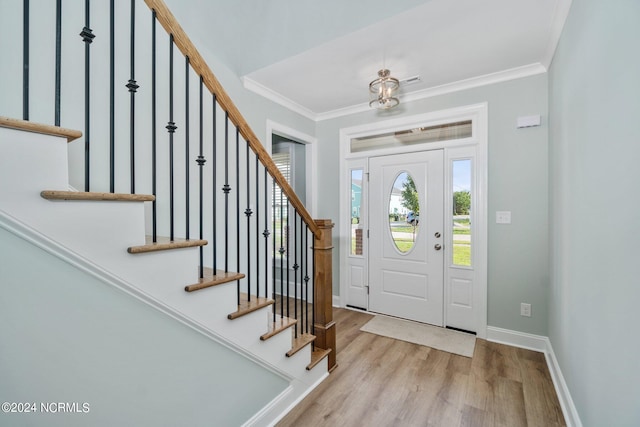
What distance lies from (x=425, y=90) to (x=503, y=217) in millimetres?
1543

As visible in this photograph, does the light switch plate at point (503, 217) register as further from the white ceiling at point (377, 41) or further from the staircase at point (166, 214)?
the staircase at point (166, 214)

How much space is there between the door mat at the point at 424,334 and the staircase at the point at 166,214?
944 millimetres

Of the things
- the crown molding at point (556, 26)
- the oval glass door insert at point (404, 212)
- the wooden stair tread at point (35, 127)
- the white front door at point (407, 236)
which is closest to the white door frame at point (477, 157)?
the white front door at point (407, 236)

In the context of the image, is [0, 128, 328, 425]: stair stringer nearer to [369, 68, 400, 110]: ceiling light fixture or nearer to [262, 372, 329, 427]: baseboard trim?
[262, 372, 329, 427]: baseboard trim

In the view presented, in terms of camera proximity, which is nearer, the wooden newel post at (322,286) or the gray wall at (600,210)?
the gray wall at (600,210)

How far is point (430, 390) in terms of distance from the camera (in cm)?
206

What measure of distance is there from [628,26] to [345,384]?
95.4 inches

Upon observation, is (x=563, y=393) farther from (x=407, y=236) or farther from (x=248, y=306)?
(x=248, y=306)

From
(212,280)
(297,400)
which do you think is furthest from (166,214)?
(297,400)

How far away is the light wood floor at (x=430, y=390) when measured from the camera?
1.78 m

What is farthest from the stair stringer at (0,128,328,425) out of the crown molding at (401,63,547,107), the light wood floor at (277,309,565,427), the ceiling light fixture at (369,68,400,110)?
the crown molding at (401,63,547,107)

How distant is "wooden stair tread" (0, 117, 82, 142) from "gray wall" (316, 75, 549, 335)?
3124 mm

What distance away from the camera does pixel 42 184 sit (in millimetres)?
895

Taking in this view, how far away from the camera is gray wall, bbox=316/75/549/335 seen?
8.46ft
